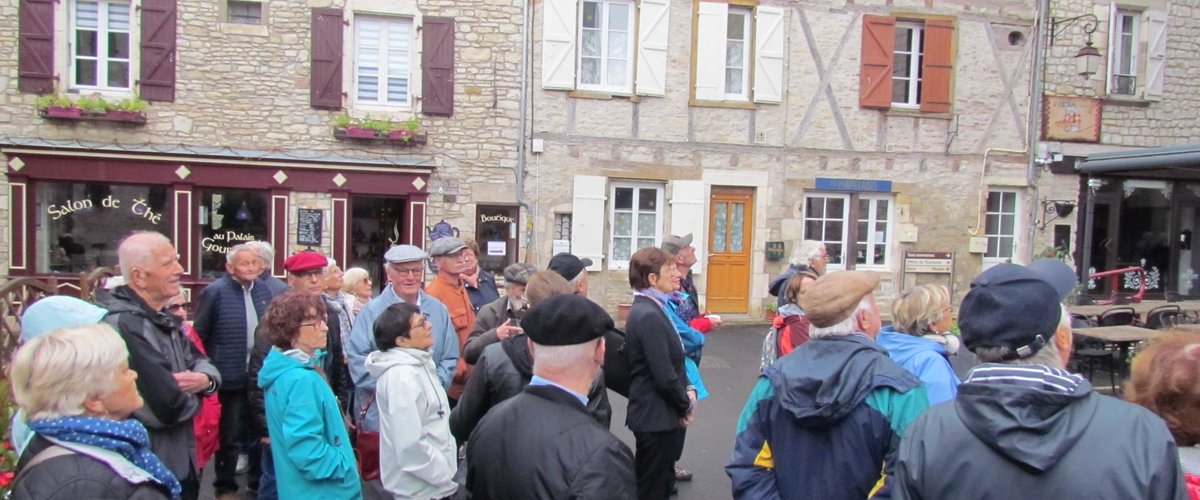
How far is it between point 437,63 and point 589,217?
3.23m

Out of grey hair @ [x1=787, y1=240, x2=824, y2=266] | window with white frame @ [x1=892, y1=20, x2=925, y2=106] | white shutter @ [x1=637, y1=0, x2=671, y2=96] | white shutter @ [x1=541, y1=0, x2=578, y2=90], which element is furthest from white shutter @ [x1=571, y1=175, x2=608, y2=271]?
grey hair @ [x1=787, y1=240, x2=824, y2=266]

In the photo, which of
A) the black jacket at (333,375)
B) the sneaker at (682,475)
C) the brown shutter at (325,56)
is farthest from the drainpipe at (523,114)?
the black jacket at (333,375)

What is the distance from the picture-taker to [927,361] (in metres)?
3.22

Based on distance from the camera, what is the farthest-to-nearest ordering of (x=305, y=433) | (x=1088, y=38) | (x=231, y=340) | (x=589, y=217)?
(x=1088, y=38) → (x=589, y=217) → (x=231, y=340) → (x=305, y=433)

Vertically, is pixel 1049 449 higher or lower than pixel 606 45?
lower

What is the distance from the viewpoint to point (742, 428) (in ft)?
8.88

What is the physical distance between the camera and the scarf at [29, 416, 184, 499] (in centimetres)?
208

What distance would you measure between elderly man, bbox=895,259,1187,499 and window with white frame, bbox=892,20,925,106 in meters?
12.9

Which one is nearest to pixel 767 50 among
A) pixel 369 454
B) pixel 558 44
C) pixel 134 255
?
pixel 558 44

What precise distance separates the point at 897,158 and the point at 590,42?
5.48 m

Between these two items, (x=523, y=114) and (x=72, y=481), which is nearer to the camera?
(x=72, y=481)

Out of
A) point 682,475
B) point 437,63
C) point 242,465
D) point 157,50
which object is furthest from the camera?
point 437,63

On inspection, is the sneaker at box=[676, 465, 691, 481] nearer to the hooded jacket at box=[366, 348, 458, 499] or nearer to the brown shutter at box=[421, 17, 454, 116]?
the hooded jacket at box=[366, 348, 458, 499]

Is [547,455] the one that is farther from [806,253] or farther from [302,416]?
[806,253]
